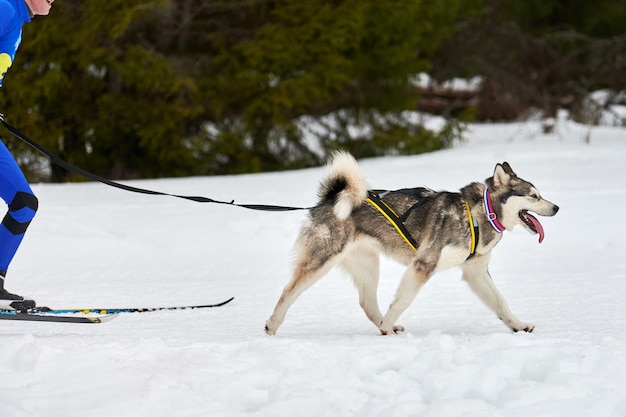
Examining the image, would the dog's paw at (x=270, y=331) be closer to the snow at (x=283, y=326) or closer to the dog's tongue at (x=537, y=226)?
the snow at (x=283, y=326)

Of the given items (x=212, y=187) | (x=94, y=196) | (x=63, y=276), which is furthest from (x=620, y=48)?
(x=63, y=276)

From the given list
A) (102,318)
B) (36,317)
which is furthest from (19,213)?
(102,318)

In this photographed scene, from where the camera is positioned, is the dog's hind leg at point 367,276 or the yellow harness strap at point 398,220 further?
the dog's hind leg at point 367,276

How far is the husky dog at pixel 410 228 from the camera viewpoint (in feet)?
17.5

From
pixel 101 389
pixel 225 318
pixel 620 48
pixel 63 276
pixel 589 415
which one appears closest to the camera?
pixel 589 415

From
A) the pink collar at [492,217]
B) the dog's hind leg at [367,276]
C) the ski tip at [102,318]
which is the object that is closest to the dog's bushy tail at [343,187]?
the dog's hind leg at [367,276]

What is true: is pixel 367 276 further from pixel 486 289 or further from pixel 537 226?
pixel 537 226

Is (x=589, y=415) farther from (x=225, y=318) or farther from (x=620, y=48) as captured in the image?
(x=620, y=48)

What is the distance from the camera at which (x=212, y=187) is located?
1305cm

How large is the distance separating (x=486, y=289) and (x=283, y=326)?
5.21ft

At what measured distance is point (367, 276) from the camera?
583 cm

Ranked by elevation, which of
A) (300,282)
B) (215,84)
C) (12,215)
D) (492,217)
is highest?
(215,84)

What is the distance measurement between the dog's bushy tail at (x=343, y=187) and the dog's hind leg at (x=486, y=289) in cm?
96

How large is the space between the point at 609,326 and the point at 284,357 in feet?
8.46
